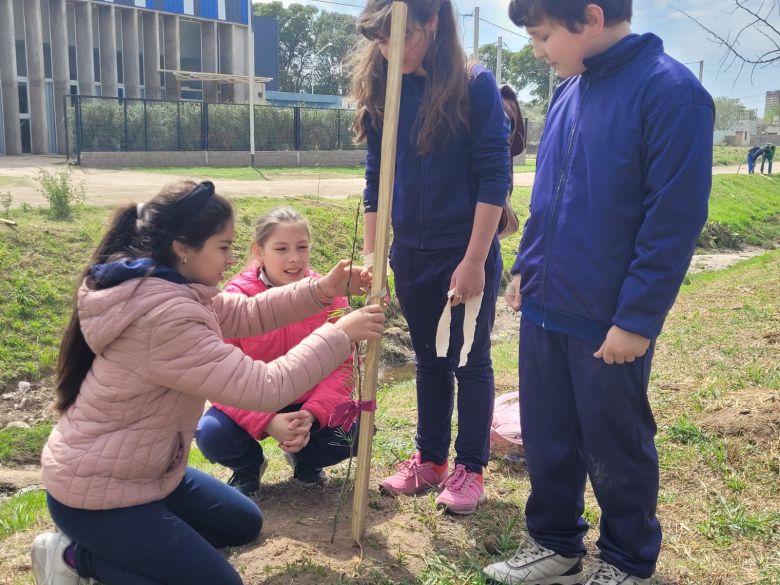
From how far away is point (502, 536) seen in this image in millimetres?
2953

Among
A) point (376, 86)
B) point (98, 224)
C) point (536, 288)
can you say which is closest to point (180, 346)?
point (536, 288)

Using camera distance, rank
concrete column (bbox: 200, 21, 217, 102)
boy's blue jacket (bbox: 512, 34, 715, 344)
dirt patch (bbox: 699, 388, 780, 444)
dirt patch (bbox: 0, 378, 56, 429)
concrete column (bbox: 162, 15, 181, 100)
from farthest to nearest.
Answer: concrete column (bbox: 200, 21, 217, 102) < concrete column (bbox: 162, 15, 181, 100) < dirt patch (bbox: 0, 378, 56, 429) < dirt patch (bbox: 699, 388, 780, 444) < boy's blue jacket (bbox: 512, 34, 715, 344)

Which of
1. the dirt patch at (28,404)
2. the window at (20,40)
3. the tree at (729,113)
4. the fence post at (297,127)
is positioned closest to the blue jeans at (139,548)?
the dirt patch at (28,404)

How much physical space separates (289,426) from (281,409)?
28 centimetres

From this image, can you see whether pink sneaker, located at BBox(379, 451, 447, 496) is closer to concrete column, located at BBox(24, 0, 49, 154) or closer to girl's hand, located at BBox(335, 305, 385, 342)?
girl's hand, located at BBox(335, 305, 385, 342)

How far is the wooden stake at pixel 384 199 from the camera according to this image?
2.57m

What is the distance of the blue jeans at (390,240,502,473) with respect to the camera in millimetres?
3096

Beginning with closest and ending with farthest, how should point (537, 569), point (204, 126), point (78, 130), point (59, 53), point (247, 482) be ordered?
point (537, 569), point (247, 482), point (78, 130), point (204, 126), point (59, 53)

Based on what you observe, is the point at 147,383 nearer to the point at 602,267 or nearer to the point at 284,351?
the point at 284,351

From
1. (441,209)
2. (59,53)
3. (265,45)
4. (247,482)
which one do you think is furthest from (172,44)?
(441,209)

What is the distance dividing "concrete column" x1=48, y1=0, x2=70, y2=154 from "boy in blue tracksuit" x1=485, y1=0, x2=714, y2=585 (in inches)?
1136

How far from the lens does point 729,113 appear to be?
291ft

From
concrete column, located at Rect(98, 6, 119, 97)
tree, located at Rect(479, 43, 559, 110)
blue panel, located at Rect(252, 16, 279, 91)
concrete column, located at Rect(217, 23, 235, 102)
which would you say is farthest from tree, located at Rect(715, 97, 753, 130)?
concrete column, located at Rect(98, 6, 119, 97)

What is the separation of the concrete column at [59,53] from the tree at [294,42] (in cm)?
3696
